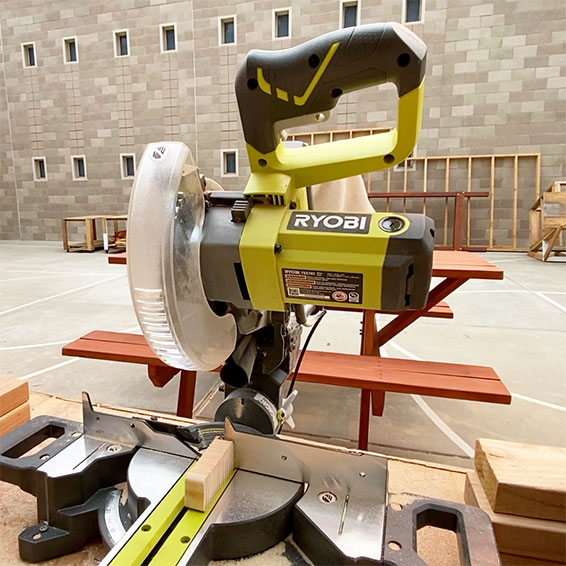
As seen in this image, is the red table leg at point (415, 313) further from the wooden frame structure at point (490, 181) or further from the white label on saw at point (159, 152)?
the wooden frame structure at point (490, 181)

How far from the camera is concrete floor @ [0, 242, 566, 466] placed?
1.58 metres

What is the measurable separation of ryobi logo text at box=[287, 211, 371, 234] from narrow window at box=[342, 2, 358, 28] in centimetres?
707

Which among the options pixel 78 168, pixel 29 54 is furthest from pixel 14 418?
pixel 29 54

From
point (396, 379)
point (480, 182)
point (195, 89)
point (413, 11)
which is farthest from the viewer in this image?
Answer: point (195, 89)

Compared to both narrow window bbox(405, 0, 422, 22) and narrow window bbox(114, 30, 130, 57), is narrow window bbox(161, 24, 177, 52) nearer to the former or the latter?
narrow window bbox(114, 30, 130, 57)

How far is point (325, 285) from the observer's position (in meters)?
0.48

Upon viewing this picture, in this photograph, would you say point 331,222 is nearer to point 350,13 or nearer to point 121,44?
point 350,13

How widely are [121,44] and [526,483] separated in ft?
28.8

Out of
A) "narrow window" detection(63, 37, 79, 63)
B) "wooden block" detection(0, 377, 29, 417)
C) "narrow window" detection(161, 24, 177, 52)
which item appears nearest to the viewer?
"wooden block" detection(0, 377, 29, 417)

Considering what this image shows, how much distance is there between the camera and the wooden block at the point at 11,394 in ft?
2.22

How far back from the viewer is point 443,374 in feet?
4.37

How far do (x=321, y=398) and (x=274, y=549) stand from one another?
1.42 metres

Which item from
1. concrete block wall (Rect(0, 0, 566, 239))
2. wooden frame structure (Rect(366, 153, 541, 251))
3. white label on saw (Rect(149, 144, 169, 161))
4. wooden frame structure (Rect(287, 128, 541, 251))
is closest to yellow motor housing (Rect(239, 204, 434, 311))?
white label on saw (Rect(149, 144, 169, 161))

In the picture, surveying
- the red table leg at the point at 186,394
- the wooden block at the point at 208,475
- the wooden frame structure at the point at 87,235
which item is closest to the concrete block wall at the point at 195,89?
the wooden frame structure at the point at 87,235
